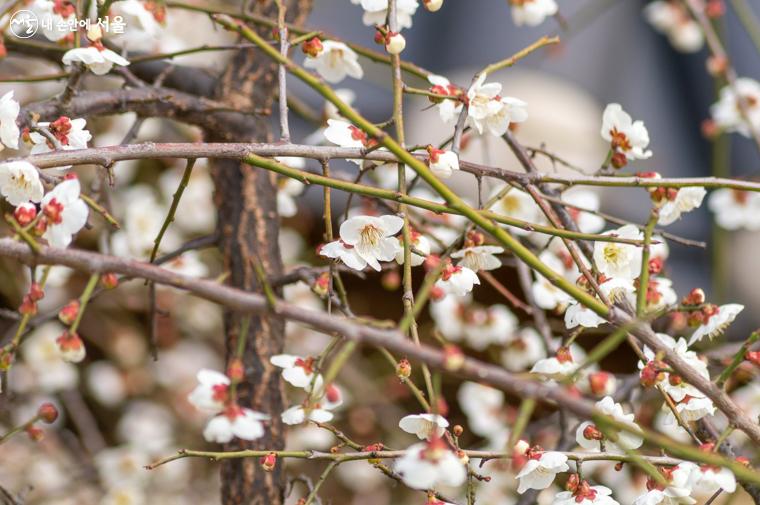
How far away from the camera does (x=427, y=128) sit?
2.68 metres

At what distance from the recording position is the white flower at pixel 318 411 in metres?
0.84

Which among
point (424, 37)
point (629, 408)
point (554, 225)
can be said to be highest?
point (424, 37)

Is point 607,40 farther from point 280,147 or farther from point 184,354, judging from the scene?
point 280,147

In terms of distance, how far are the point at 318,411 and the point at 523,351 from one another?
776mm

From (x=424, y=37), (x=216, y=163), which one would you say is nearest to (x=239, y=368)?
(x=216, y=163)

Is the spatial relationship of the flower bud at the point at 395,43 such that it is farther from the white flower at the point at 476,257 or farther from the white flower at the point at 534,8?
the white flower at the point at 534,8

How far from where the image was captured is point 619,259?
889mm

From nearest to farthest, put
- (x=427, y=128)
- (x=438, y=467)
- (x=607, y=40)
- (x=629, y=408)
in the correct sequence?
(x=438, y=467)
(x=629, y=408)
(x=427, y=128)
(x=607, y=40)

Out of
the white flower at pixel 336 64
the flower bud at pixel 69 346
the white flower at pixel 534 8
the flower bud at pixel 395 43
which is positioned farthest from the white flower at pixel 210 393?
the white flower at pixel 534 8

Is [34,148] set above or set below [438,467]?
above

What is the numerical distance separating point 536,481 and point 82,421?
5.28 ft

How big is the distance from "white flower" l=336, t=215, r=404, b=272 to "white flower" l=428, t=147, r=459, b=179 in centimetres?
6

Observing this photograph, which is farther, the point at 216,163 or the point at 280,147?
the point at 216,163

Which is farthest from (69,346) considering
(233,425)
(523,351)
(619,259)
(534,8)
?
(523,351)
